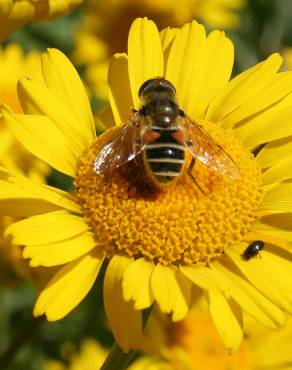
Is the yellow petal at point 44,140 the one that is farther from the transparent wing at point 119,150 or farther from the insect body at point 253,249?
the insect body at point 253,249

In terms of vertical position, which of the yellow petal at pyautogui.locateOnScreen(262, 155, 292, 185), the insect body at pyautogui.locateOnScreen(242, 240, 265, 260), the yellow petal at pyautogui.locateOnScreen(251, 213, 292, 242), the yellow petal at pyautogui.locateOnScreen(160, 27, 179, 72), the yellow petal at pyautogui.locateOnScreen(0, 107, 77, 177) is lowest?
the insect body at pyautogui.locateOnScreen(242, 240, 265, 260)

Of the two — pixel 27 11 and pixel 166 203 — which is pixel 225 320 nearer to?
pixel 166 203

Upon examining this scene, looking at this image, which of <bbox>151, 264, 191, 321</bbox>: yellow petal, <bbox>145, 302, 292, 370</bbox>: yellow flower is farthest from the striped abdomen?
<bbox>145, 302, 292, 370</bbox>: yellow flower

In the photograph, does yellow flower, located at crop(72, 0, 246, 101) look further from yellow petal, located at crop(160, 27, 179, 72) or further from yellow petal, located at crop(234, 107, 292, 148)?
yellow petal, located at crop(234, 107, 292, 148)

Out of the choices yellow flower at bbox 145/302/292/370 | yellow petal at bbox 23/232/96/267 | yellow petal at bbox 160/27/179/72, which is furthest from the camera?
yellow flower at bbox 145/302/292/370

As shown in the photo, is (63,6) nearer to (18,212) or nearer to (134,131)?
(134,131)

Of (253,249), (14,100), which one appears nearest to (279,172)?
(253,249)

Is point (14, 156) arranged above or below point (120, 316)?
above
